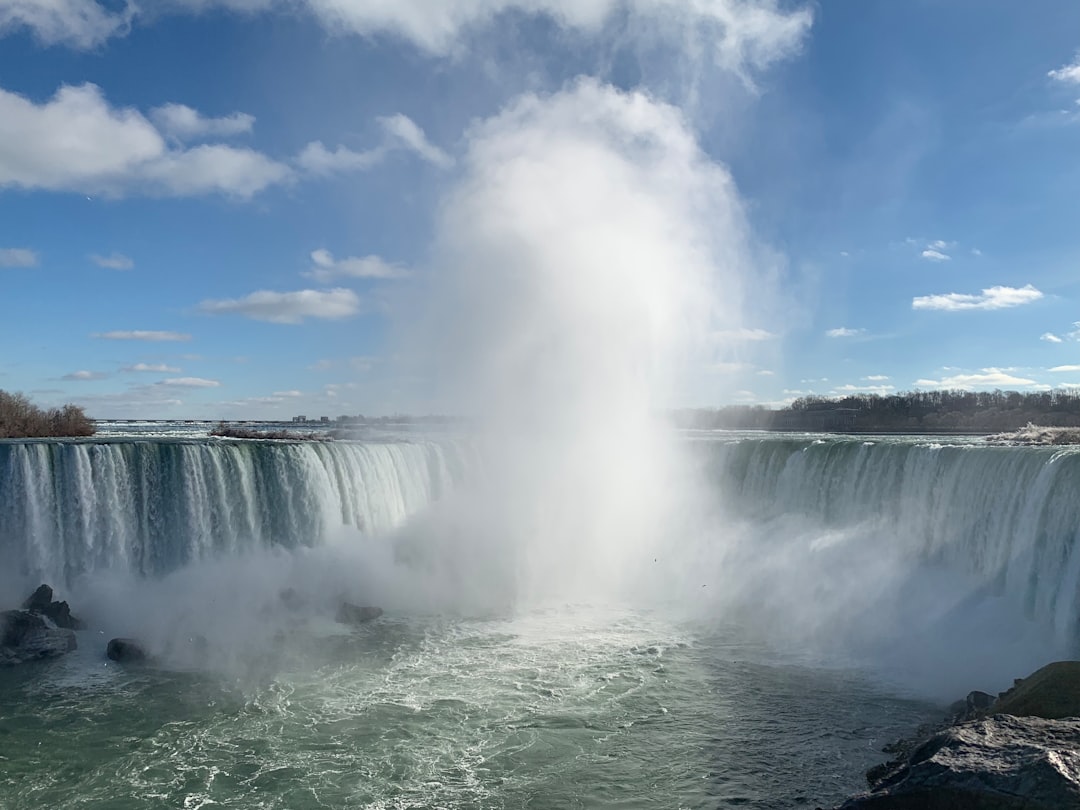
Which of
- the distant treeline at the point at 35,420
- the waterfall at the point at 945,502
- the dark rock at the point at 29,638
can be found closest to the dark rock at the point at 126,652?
the dark rock at the point at 29,638

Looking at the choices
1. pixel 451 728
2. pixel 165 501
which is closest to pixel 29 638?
pixel 165 501

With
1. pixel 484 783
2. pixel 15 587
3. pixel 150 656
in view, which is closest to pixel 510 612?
pixel 150 656

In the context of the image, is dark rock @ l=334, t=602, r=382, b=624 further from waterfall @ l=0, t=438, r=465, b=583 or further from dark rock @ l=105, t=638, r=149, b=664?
dark rock @ l=105, t=638, r=149, b=664

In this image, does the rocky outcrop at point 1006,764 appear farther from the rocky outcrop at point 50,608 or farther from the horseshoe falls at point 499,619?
the rocky outcrop at point 50,608

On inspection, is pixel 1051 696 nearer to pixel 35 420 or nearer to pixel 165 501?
pixel 165 501

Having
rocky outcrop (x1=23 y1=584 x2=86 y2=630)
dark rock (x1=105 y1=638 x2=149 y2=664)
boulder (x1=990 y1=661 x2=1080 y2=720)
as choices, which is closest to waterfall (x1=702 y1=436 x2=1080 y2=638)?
boulder (x1=990 y1=661 x2=1080 y2=720)
